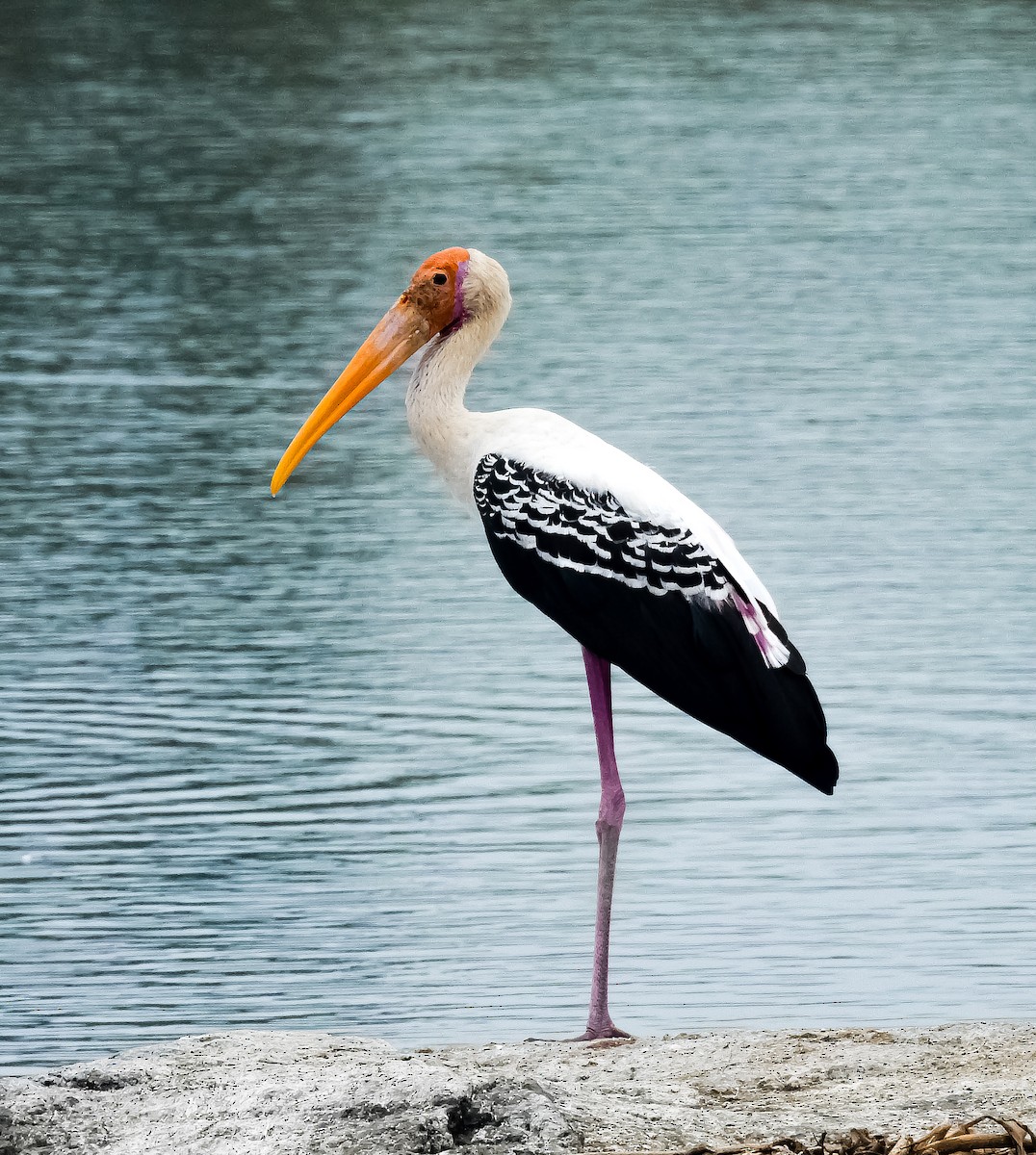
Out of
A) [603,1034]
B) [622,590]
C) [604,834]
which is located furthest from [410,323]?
[603,1034]

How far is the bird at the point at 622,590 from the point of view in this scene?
219 inches

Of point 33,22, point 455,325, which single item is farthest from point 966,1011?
point 33,22

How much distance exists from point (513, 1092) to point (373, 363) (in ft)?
8.03

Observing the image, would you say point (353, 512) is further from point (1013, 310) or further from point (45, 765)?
point (1013, 310)

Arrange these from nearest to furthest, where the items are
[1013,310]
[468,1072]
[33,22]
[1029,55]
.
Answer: [468,1072] → [1013,310] → [1029,55] → [33,22]

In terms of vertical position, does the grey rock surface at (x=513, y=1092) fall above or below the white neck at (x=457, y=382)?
below

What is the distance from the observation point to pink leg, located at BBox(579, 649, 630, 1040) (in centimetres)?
545

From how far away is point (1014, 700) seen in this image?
847 centimetres

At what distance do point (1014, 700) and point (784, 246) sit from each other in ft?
32.9

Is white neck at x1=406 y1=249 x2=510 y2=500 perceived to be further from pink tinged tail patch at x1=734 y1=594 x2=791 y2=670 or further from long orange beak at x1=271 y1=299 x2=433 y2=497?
pink tinged tail patch at x1=734 y1=594 x2=791 y2=670

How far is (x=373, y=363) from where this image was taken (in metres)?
6.29

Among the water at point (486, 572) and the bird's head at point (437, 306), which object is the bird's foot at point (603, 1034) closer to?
the water at point (486, 572)

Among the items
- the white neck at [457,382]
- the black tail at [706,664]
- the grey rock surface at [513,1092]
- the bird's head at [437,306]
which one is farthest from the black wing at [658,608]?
the grey rock surface at [513,1092]

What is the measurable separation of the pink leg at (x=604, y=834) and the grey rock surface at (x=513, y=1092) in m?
0.15
